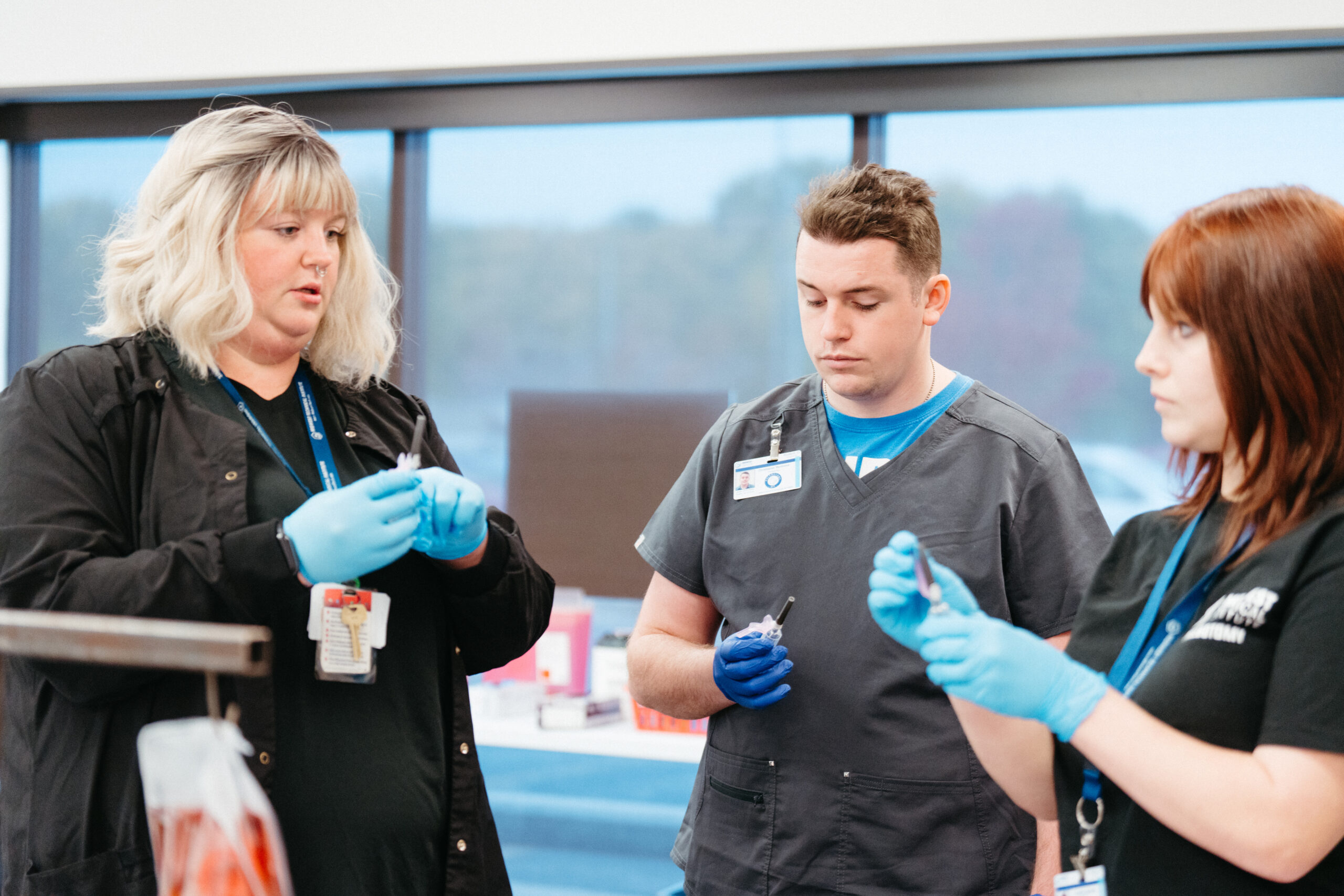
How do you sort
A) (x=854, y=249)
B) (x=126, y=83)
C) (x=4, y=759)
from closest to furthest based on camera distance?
(x=4, y=759), (x=854, y=249), (x=126, y=83)

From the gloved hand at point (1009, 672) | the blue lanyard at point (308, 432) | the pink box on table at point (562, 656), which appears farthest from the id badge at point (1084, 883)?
the pink box on table at point (562, 656)

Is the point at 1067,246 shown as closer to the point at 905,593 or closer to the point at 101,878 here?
the point at 905,593

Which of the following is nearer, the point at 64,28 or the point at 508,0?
the point at 508,0

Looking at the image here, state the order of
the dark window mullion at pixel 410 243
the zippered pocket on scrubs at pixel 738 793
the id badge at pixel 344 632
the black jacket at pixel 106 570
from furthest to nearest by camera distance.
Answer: the dark window mullion at pixel 410 243 → the zippered pocket on scrubs at pixel 738 793 → the id badge at pixel 344 632 → the black jacket at pixel 106 570

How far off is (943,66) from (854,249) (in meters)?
1.46

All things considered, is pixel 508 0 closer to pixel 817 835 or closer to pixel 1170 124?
pixel 1170 124

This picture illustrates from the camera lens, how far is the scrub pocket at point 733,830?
1580mm

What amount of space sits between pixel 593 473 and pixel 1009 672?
217 centimetres

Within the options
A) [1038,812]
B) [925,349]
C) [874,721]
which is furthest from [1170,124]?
[1038,812]

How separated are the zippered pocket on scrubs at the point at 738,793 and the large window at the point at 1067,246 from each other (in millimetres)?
1748

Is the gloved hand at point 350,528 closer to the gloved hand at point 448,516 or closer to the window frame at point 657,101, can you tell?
the gloved hand at point 448,516

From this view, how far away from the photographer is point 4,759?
1327 millimetres

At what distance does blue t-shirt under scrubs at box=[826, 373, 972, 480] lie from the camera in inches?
65.4

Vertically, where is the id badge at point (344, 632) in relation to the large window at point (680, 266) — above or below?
below
